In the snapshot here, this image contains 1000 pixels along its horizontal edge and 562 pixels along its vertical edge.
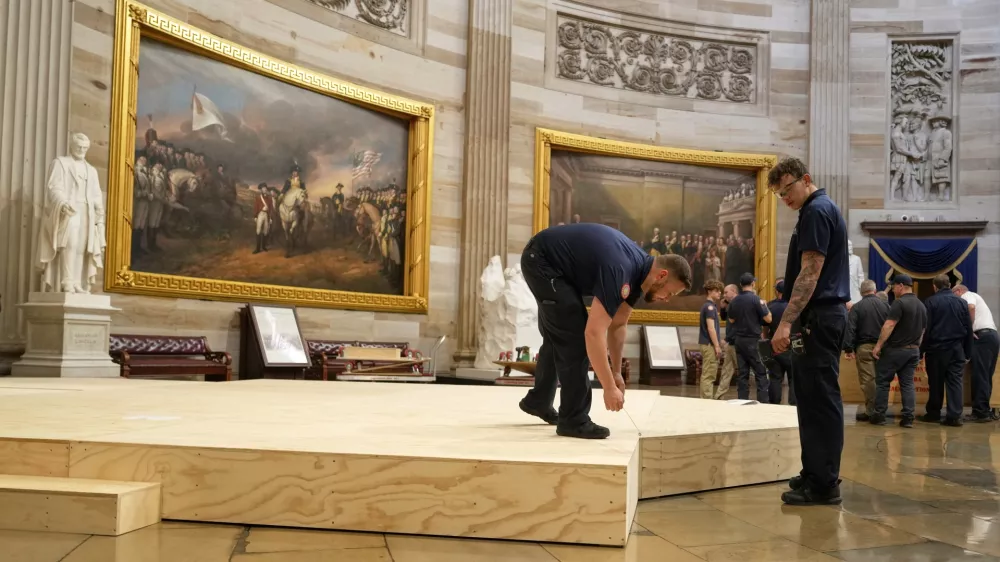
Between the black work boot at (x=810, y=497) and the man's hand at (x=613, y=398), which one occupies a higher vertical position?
the man's hand at (x=613, y=398)

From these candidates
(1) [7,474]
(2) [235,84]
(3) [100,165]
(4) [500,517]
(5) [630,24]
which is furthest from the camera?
(5) [630,24]

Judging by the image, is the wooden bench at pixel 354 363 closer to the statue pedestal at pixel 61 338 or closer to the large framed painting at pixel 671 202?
the statue pedestal at pixel 61 338

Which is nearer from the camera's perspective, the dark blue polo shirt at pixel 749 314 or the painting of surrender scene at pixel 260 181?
the dark blue polo shirt at pixel 749 314

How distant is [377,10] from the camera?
624 inches

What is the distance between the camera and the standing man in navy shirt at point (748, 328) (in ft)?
35.6

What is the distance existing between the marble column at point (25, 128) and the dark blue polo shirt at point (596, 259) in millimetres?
8331

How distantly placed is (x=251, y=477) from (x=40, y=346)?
741cm

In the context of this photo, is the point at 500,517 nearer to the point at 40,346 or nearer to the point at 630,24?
the point at 40,346

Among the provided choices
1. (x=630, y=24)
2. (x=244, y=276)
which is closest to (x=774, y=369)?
(x=244, y=276)

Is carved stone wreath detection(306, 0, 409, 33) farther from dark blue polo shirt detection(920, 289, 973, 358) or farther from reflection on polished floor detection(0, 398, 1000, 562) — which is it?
reflection on polished floor detection(0, 398, 1000, 562)

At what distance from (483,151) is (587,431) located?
12.9 metres

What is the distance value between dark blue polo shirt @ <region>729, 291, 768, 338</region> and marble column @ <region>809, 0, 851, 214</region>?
10081 millimetres

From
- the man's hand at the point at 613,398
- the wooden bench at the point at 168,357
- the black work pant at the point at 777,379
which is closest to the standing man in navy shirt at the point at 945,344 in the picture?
the black work pant at the point at 777,379

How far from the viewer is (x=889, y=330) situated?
1046 centimetres
